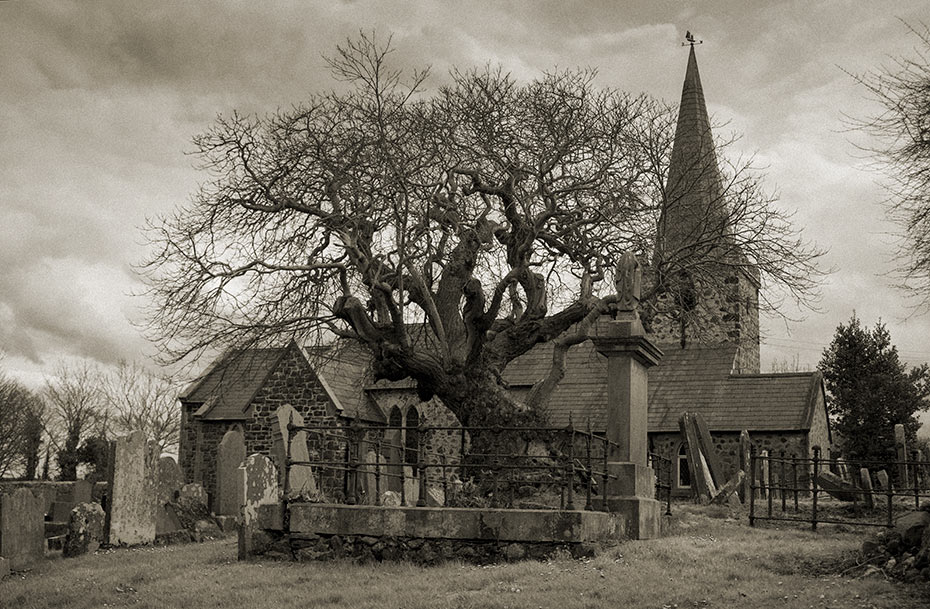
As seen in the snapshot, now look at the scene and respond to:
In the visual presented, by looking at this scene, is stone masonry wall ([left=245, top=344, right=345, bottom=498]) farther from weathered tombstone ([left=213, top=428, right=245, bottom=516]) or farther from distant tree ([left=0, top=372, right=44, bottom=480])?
distant tree ([left=0, top=372, right=44, bottom=480])

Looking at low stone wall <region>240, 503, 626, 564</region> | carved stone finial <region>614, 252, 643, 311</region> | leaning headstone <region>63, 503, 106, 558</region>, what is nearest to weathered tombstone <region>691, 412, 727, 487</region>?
carved stone finial <region>614, 252, 643, 311</region>

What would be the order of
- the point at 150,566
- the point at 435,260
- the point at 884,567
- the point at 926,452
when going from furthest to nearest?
the point at 926,452
the point at 435,260
the point at 150,566
the point at 884,567

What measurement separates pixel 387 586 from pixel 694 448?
1135 centimetres

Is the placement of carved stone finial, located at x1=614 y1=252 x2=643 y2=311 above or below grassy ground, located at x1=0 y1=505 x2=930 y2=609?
above

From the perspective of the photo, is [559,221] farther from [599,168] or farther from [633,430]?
[633,430]

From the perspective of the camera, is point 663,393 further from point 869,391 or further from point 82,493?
point 82,493

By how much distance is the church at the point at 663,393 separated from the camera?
2602 centimetres

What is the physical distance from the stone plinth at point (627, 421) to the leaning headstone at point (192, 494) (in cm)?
840

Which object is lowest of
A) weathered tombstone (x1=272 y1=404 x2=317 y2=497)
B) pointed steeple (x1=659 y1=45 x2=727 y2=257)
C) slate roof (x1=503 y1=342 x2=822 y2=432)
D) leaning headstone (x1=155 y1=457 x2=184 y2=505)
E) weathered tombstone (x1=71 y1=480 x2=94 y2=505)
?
weathered tombstone (x1=71 y1=480 x2=94 y2=505)

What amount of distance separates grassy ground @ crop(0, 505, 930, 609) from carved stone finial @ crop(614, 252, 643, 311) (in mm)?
3410

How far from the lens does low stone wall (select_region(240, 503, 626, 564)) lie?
37.0 feet

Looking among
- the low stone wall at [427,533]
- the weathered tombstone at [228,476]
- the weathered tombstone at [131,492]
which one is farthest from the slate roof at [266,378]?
the low stone wall at [427,533]

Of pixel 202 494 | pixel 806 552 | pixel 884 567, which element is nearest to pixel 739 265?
pixel 806 552

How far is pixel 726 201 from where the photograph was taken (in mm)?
20406
